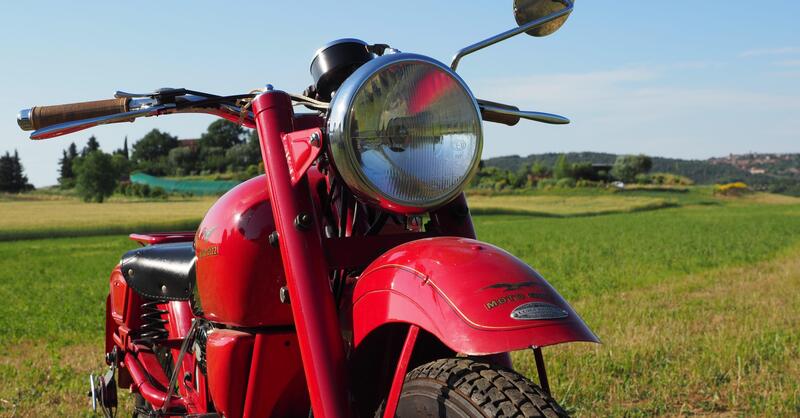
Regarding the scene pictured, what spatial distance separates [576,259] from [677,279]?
4.14 metres

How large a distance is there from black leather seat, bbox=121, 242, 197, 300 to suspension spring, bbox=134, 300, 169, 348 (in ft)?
0.67

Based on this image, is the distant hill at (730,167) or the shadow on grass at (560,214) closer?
the shadow on grass at (560,214)

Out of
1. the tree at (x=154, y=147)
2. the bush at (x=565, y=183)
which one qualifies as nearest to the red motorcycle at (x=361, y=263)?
the tree at (x=154, y=147)

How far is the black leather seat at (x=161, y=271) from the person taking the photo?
11.6 ft

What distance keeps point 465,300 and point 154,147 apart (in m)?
54.1

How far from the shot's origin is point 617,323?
796 centimetres

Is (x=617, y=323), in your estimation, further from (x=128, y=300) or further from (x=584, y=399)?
(x=128, y=300)

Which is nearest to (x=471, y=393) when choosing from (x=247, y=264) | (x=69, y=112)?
(x=247, y=264)

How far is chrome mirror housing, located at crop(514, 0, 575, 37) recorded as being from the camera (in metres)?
2.73

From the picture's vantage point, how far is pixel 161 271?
3654 mm

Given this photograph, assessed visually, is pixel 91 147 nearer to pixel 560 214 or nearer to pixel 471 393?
pixel 560 214

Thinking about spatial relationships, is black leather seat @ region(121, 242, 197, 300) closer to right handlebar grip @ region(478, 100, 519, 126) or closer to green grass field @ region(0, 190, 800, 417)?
right handlebar grip @ region(478, 100, 519, 126)

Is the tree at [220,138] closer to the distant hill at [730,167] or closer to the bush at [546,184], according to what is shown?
the bush at [546,184]

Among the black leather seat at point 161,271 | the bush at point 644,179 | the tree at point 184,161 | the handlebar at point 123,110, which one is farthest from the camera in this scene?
the bush at point 644,179
